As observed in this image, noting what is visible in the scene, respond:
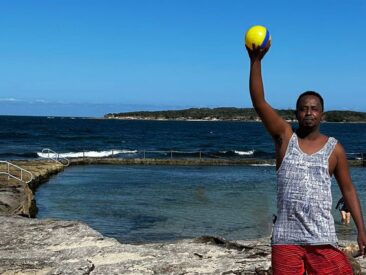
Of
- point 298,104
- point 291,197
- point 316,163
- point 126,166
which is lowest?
point 126,166

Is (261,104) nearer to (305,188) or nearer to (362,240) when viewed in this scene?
(305,188)

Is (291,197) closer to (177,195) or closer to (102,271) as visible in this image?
(102,271)

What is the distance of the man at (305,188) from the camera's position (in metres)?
3.31

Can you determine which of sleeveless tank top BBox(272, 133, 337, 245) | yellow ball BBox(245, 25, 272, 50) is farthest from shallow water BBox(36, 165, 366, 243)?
A: yellow ball BBox(245, 25, 272, 50)

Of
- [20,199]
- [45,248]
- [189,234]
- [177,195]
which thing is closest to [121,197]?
[177,195]

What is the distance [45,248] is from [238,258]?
2.42m

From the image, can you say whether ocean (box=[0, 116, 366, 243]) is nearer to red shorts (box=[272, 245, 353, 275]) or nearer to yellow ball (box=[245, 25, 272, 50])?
red shorts (box=[272, 245, 353, 275])

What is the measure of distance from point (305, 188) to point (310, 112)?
0.48m

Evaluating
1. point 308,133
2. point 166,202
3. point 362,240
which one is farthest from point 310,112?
point 166,202

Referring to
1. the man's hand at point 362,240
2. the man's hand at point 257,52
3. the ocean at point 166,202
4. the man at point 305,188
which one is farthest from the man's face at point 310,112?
the ocean at point 166,202

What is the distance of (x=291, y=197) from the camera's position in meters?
3.33

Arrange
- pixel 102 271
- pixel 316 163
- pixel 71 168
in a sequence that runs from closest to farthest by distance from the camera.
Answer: pixel 316 163
pixel 102 271
pixel 71 168

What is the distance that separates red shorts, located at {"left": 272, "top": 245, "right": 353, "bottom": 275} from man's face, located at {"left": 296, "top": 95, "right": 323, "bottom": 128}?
760 millimetres

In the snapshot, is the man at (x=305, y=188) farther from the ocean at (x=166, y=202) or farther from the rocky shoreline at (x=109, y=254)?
the ocean at (x=166, y=202)
